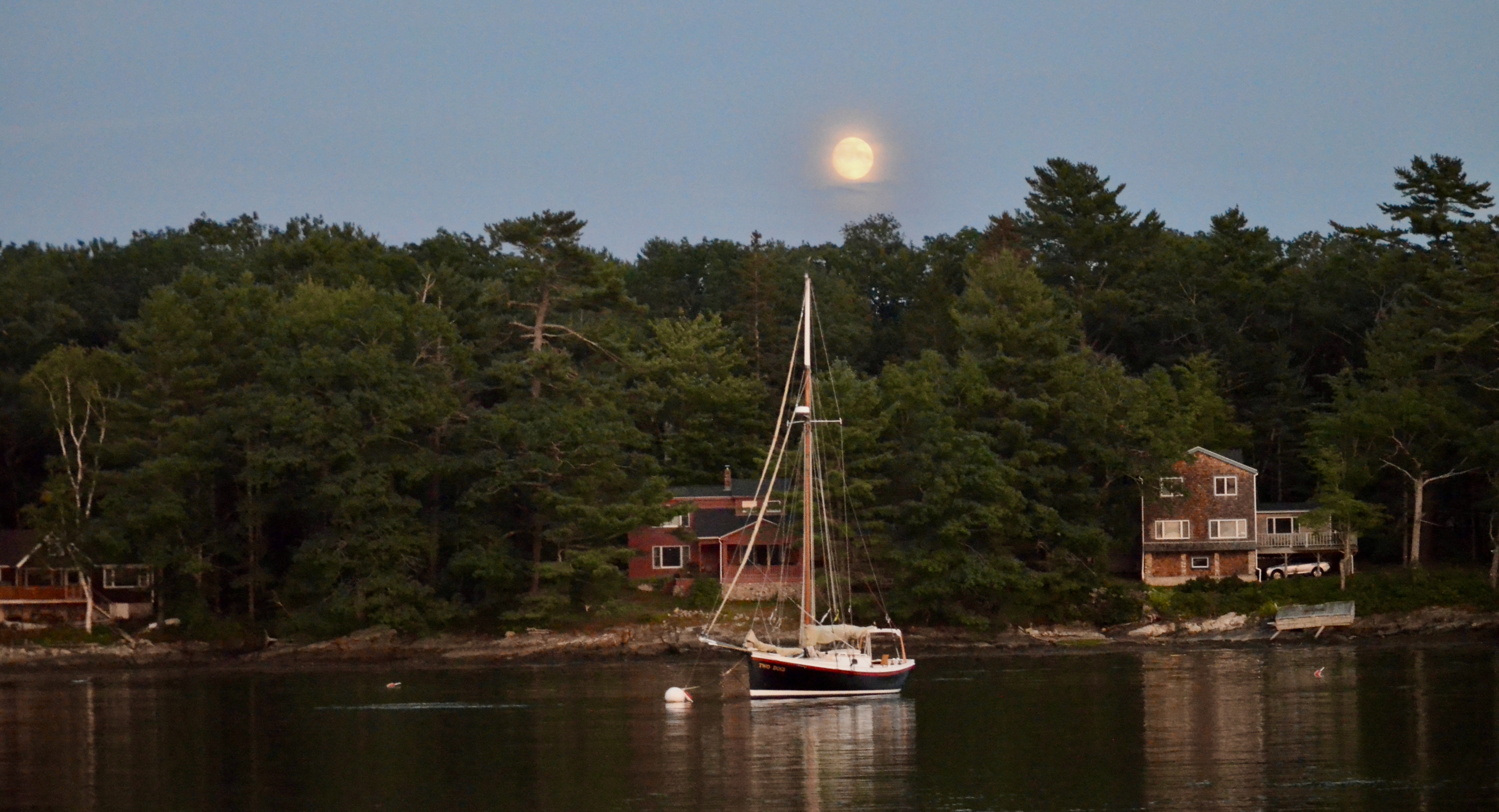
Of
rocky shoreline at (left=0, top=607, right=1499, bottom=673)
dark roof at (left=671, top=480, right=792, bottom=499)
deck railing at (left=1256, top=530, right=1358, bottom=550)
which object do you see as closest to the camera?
rocky shoreline at (left=0, top=607, right=1499, bottom=673)

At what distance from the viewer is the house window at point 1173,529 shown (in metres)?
73.9

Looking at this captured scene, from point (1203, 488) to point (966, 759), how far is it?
42.4m

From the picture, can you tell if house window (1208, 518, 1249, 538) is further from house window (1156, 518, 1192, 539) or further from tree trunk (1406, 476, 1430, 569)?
tree trunk (1406, 476, 1430, 569)

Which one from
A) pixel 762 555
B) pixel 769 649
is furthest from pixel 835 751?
pixel 762 555

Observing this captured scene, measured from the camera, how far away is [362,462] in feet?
217

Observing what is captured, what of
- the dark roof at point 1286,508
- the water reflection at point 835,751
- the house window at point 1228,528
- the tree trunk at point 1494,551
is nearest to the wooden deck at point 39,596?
the water reflection at point 835,751

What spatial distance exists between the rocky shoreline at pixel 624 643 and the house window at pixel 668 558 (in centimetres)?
700

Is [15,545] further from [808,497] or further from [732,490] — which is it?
[808,497]

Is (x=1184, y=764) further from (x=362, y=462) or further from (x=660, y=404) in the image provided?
(x=660, y=404)

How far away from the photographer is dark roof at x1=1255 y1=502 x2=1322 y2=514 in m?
75.6

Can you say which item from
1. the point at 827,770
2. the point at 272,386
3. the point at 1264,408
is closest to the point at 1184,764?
the point at 827,770

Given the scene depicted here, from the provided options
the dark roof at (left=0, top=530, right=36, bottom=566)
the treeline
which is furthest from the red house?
the dark roof at (left=0, top=530, right=36, bottom=566)

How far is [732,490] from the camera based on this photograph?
76.1m

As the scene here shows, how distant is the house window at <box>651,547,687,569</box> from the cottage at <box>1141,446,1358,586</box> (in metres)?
20.9
